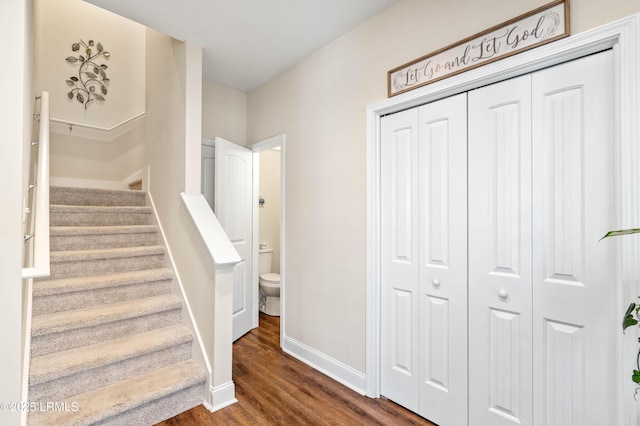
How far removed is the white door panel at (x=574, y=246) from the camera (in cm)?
131

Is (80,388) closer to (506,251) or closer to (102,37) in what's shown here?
(506,251)

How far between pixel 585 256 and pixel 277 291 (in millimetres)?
3104

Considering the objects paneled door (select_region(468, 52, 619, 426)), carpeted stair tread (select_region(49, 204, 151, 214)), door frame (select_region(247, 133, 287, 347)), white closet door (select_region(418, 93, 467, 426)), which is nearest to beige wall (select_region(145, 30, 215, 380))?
carpeted stair tread (select_region(49, 204, 151, 214))

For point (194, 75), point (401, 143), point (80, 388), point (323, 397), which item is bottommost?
point (323, 397)

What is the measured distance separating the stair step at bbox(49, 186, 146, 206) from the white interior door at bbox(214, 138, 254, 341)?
933 millimetres

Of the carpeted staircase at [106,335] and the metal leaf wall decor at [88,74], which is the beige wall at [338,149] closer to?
the carpeted staircase at [106,335]

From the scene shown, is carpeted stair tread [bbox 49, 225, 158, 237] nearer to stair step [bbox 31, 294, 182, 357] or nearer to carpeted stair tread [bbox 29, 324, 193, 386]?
stair step [bbox 31, 294, 182, 357]

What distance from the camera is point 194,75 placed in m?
2.48

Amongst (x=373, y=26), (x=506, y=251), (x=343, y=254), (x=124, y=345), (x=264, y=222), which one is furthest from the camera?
(x=264, y=222)

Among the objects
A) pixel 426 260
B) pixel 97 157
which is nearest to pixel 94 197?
pixel 97 157

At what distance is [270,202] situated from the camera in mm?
4594

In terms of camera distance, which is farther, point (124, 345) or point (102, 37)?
point (102, 37)

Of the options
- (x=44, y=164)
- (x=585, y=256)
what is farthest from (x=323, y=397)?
(x=44, y=164)

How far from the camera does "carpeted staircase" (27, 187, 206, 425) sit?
1.74m
